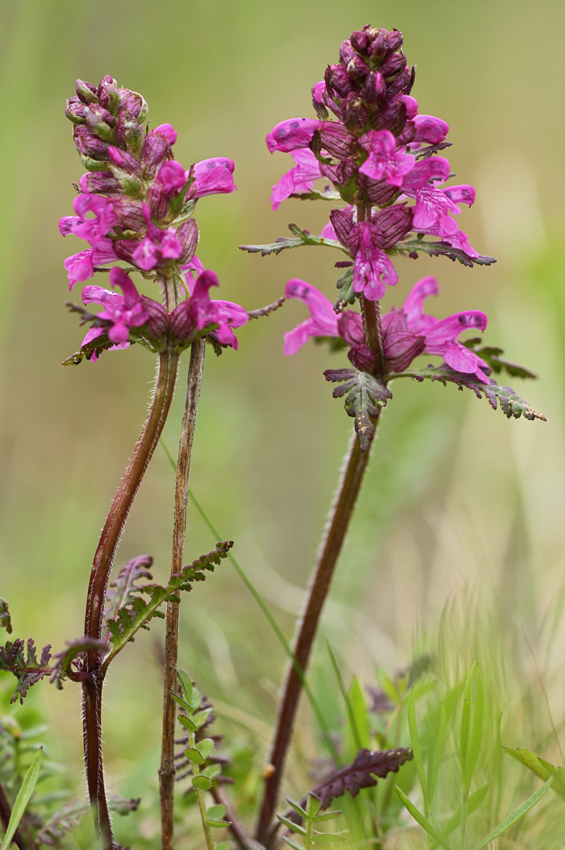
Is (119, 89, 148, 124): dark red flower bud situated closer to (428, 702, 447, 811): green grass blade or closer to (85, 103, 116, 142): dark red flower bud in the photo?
(85, 103, 116, 142): dark red flower bud

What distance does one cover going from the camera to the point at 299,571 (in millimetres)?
4191

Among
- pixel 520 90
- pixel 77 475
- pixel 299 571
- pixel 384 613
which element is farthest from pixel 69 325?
pixel 520 90

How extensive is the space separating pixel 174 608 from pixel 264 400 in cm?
384

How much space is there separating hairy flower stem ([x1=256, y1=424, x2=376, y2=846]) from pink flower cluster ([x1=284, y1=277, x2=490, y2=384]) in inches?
9.2

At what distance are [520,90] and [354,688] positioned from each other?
21.9 feet

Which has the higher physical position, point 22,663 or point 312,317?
point 312,317

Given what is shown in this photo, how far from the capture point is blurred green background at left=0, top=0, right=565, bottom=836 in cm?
307

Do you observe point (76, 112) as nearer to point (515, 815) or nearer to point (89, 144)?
point (89, 144)

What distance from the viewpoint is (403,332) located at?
1.69 metres

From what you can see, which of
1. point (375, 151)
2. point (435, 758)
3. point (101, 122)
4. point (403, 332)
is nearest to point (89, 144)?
point (101, 122)

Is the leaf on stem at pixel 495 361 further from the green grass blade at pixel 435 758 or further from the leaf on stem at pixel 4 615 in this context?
the leaf on stem at pixel 4 615

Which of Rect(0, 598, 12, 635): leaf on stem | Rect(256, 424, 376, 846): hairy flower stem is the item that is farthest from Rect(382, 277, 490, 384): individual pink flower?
Rect(0, 598, 12, 635): leaf on stem

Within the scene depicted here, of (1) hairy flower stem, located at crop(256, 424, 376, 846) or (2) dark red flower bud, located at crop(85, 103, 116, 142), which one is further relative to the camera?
(1) hairy flower stem, located at crop(256, 424, 376, 846)

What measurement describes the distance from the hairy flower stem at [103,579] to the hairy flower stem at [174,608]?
59 millimetres
